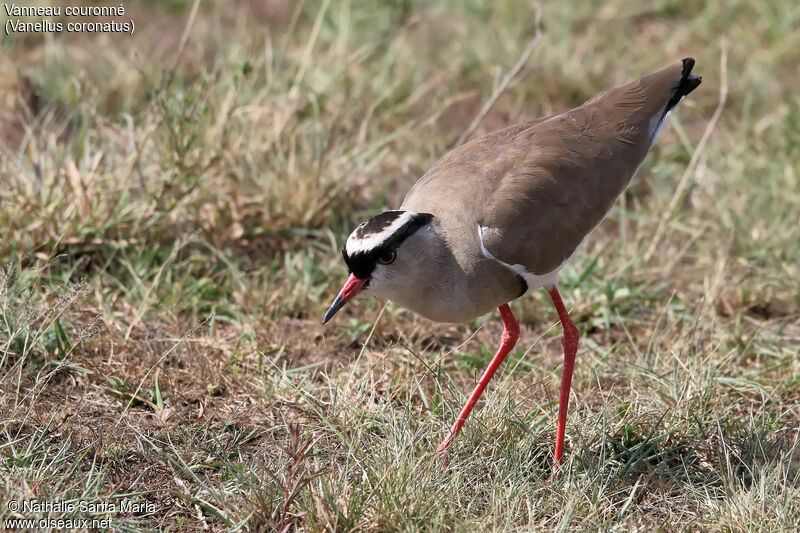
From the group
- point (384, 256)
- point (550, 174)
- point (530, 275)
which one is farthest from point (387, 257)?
point (550, 174)

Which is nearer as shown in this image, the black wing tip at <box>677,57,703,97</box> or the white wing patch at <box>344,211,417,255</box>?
the white wing patch at <box>344,211,417,255</box>

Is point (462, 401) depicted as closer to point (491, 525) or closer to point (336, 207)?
point (491, 525)

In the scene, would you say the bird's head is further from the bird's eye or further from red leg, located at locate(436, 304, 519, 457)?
red leg, located at locate(436, 304, 519, 457)

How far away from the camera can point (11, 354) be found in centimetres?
420

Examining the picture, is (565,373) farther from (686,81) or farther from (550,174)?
(686,81)

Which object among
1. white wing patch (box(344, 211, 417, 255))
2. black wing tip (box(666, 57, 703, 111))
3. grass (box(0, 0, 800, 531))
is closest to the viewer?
grass (box(0, 0, 800, 531))

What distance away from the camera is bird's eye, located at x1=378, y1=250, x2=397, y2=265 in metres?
3.93

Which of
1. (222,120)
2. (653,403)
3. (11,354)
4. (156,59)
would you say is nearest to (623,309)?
(653,403)

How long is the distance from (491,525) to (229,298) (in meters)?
2.25

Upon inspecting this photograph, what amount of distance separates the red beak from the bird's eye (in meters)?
0.11

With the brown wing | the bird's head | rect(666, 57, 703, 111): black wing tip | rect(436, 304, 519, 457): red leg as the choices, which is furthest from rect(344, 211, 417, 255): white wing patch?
rect(666, 57, 703, 111): black wing tip

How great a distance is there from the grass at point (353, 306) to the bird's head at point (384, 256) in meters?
0.48

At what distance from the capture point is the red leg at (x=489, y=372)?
154 inches

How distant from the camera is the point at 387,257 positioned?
3945mm
